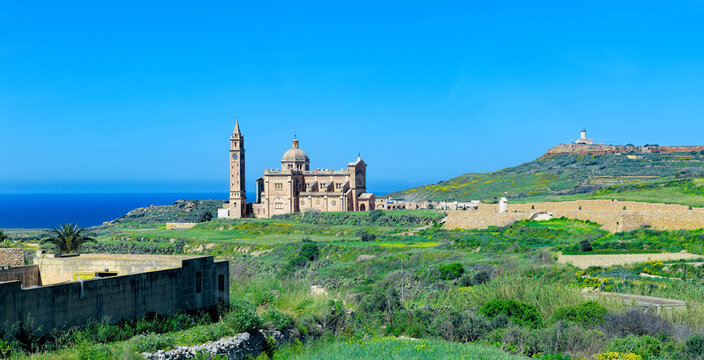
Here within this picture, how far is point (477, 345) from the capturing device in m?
16.4

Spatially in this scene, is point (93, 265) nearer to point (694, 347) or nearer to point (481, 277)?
point (694, 347)

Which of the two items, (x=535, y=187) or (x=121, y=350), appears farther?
(x=535, y=187)

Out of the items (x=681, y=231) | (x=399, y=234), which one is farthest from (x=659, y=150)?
(x=681, y=231)

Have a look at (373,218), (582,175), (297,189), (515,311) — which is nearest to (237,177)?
(297,189)

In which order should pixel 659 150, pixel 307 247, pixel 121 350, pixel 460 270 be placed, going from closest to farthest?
pixel 121 350 → pixel 460 270 → pixel 307 247 → pixel 659 150

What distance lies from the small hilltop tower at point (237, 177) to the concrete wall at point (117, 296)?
213 feet

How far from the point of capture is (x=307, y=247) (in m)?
45.6

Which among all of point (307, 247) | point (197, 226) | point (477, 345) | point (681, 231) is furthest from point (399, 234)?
point (477, 345)

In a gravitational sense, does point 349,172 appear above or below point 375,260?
above

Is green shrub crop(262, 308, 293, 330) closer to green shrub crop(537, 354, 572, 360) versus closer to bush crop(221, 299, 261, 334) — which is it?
bush crop(221, 299, 261, 334)

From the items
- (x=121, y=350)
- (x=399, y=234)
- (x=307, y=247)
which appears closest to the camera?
(x=121, y=350)

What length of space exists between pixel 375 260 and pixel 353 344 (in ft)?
72.6

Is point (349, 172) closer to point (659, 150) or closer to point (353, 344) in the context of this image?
point (659, 150)

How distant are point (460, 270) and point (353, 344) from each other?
15260 millimetres
